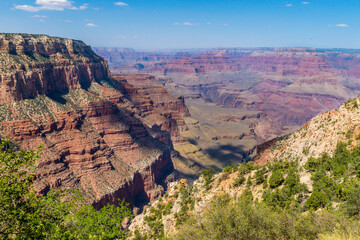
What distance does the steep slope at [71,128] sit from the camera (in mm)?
61000

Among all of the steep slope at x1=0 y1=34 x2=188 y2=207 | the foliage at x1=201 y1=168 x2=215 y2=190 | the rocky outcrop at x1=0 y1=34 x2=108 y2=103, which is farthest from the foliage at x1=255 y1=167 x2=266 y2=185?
the rocky outcrop at x1=0 y1=34 x2=108 y2=103

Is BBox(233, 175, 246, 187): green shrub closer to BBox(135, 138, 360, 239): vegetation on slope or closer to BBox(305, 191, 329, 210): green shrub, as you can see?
BBox(135, 138, 360, 239): vegetation on slope

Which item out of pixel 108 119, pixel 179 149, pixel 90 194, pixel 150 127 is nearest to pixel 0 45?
pixel 108 119

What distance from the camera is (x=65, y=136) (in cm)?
6806

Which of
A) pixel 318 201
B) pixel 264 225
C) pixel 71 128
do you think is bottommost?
pixel 71 128

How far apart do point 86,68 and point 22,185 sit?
302 ft

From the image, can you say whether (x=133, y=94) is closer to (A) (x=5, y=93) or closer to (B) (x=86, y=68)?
(B) (x=86, y=68)

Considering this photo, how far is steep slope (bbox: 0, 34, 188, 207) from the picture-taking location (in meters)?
61.0

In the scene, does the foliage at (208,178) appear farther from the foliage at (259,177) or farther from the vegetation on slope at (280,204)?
the foliage at (259,177)

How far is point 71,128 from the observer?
2815 inches

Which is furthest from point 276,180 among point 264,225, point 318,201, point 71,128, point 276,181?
point 71,128

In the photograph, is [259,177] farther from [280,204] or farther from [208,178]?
[208,178]

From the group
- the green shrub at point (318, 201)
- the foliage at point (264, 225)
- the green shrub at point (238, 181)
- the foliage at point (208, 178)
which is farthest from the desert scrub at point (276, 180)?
the foliage at point (208, 178)

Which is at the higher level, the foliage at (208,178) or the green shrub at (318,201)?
the green shrub at (318,201)
